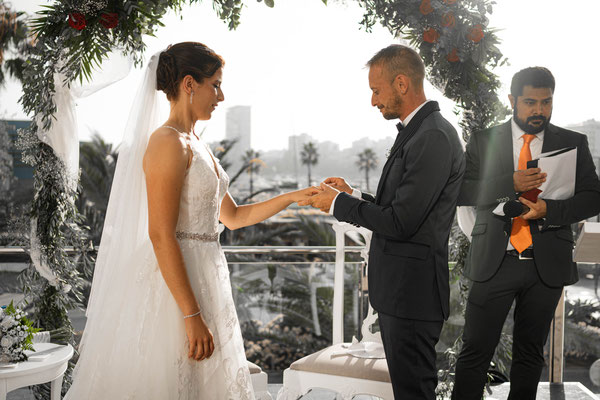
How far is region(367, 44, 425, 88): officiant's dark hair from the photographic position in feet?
6.64

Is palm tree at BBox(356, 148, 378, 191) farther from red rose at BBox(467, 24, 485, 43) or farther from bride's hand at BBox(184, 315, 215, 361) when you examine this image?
bride's hand at BBox(184, 315, 215, 361)

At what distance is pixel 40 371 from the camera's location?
248 centimetres

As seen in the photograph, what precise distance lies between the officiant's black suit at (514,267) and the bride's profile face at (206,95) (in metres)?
1.29

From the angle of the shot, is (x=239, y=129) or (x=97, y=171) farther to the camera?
(x=239, y=129)

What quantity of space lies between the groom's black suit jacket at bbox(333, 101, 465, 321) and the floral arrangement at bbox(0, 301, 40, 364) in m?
1.60

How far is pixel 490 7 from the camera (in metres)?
2.86

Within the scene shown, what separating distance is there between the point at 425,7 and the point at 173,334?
81.6 inches

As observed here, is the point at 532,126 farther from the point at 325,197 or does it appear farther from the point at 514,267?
the point at 325,197

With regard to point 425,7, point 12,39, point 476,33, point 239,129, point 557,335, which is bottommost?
point 557,335

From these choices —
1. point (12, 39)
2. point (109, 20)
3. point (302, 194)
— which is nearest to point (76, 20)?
point (109, 20)

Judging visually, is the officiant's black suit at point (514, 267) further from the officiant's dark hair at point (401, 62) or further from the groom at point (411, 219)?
the officiant's dark hair at point (401, 62)

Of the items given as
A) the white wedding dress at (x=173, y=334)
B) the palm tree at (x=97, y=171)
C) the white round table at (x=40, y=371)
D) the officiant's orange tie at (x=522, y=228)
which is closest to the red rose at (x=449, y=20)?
the officiant's orange tie at (x=522, y=228)

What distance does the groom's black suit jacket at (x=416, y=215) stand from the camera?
1.88 metres

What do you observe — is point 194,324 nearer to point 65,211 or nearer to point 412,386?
point 412,386
